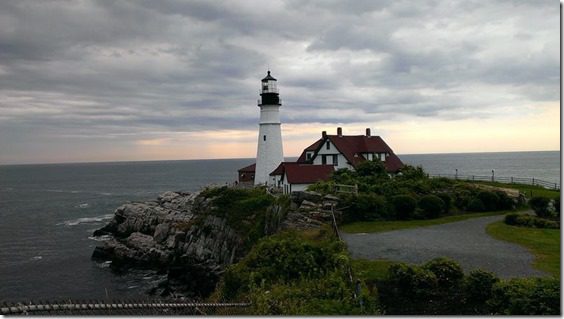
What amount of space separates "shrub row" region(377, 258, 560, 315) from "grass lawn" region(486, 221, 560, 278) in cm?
347

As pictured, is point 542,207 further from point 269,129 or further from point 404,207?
point 269,129

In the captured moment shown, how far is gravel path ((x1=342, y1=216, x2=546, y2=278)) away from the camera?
14.4 metres

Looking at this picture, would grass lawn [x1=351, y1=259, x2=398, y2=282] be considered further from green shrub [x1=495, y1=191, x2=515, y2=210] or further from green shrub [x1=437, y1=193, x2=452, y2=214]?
green shrub [x1=495, y1=191, x2=515, y2=210]

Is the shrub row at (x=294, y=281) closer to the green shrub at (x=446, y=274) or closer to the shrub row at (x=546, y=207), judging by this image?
the green shrub at (x=446, y=274)

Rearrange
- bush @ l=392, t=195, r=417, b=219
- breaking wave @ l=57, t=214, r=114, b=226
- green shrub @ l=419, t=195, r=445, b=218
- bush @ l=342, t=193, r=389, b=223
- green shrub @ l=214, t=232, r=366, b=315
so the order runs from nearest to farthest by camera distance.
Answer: green shrub @ l=214, t=232, r=366, b=315, bush @ l=342, t=193, r=389, b=223, bush @ l=392, t=195, r=417, b=219, green shrub @ l=419, t=195, r=445, b=218, breaking wave @ l=57, t=214, r=114, b=226

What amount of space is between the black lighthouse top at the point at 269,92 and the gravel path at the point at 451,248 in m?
22.0

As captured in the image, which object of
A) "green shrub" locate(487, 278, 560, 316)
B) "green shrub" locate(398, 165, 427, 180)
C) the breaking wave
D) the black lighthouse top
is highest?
the black lighthouse top

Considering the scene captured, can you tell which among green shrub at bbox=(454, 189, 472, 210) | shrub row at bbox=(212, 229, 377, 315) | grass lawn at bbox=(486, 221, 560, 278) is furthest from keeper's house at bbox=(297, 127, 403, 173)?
shrub row at bbox=(212, 229, 377, 315)

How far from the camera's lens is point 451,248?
17.0 m

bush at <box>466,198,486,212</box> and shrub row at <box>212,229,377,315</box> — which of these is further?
bush at <box>466,198,486,212</box>

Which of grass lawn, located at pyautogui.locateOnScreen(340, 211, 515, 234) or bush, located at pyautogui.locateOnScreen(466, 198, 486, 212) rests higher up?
bush, located at pyautogui.locateOnScreen(466, 198, 486, 212)

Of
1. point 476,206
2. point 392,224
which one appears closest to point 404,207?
point 392,224

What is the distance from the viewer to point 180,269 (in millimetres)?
29484

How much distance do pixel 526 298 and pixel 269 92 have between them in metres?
32.7
